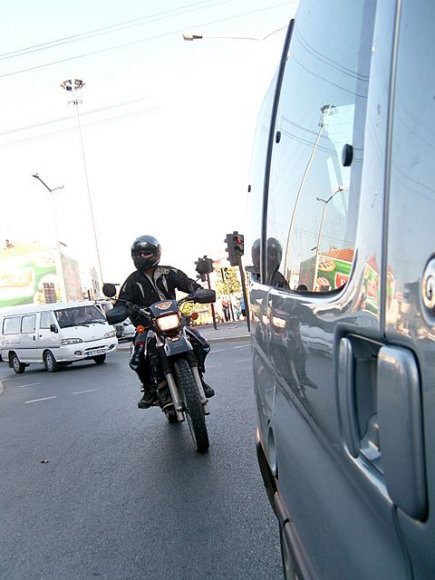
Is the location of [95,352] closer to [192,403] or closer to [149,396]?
[149,396]

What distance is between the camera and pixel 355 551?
1085 mm

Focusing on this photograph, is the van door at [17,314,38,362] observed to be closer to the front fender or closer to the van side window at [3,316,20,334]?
the van side window at [3,316,20,334]

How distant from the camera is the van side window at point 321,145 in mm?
1180

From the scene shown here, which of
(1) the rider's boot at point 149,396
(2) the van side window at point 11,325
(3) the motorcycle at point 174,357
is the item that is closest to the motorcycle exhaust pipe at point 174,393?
(3) the motorcycle at point 174,357

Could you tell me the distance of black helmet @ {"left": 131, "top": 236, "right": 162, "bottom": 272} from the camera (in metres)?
5.65

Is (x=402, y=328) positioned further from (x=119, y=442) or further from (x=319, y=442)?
(x=119, y=442)

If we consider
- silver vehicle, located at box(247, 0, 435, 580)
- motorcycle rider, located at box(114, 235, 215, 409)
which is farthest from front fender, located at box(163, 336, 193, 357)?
silver vehicle, located at box(247, 0, 435, 580)

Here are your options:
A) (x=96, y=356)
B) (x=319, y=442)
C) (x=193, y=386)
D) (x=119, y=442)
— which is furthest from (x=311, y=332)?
(x=96, y=356)

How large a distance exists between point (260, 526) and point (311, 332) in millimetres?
2381

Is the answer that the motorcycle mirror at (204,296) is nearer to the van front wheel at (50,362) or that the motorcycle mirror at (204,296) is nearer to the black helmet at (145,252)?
the black helmet at (145,252)

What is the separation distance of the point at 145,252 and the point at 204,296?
720mm

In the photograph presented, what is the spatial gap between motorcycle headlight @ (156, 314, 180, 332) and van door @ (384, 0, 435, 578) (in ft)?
14.0

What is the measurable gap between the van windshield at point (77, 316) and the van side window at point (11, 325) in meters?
2.40

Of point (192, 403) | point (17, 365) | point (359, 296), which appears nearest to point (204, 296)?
point (192, 403)
